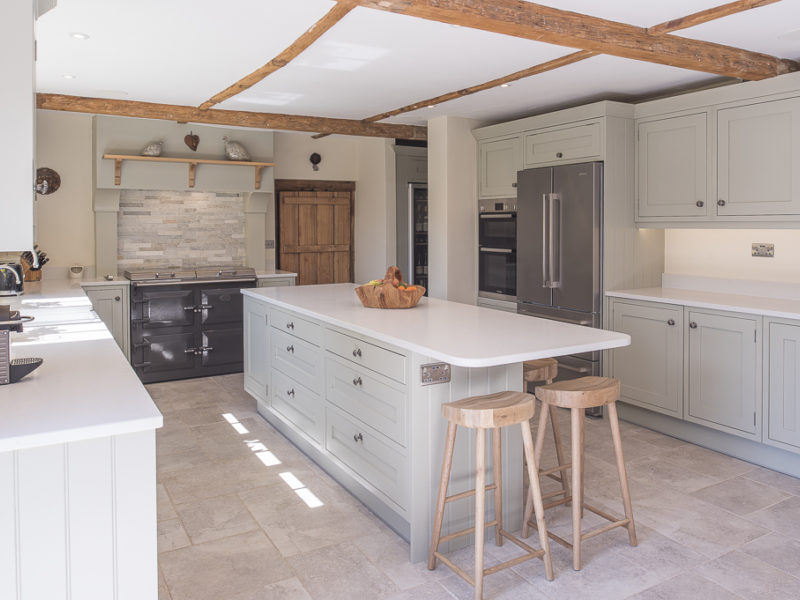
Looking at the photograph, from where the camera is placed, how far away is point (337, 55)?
3.81m

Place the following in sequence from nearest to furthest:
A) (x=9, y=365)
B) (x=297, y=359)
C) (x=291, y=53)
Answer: (x=9, y=365)
(x=291, y=53)
(x=297, y=359)

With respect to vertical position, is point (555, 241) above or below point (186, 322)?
above

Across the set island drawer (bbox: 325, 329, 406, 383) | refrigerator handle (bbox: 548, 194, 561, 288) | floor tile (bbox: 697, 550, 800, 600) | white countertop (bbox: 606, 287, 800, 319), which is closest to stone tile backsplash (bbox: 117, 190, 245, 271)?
refrigerator handle (bbox: 548, 194, 561, 288)

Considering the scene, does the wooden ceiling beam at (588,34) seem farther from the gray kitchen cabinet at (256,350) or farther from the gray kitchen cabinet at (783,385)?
the gray kitchen cabinet at (256,350)

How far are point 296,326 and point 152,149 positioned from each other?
→ 9.77 feet

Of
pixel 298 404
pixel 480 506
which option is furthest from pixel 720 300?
pixel 298 404

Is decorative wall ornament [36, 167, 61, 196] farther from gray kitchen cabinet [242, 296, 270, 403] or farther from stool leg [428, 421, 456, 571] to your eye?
stool leg [428, 421, 456, 571]

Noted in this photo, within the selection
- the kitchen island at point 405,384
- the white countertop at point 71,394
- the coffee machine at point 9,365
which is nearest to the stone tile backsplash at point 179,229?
the kitchen island at point 405,384

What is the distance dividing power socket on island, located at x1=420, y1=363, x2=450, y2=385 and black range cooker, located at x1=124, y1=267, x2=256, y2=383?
3778 millimetres

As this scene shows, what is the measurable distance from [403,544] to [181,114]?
408cm

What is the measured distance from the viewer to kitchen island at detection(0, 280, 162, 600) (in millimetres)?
1600

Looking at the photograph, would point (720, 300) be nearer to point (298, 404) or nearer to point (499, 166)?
point (499, 166)

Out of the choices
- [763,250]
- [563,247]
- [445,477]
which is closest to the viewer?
[445,477]

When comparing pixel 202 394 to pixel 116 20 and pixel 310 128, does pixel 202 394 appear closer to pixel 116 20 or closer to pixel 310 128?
pixel 310 128
